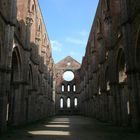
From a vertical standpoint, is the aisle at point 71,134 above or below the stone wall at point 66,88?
below

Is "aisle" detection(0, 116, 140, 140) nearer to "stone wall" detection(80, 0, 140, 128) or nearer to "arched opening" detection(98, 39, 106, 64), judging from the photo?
"stone wall" detection(80, 0, 140, 128)

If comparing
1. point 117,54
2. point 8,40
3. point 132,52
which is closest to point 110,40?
point 117,54

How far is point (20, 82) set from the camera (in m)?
21.5

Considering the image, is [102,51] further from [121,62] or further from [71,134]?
[71,134]

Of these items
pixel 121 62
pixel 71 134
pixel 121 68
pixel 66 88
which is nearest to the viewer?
pixel 71 134

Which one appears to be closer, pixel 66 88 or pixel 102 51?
pixel 102 51

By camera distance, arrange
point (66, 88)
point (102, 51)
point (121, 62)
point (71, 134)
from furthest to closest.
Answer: point (66, 88)
point (102, 51)
point (121, 62)
point (71, 134)

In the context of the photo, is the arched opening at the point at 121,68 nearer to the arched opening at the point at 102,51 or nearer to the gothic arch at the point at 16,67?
the arched opening at the point at 102,51

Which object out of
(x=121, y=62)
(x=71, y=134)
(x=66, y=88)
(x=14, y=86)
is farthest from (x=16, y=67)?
(x=66, y=88)

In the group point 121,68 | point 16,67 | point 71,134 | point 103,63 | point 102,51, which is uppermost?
point 102,51

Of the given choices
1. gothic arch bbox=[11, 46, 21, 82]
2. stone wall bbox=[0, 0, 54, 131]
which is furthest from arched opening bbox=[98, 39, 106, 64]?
gothic arch bbox=[11, 46, 21, 82]

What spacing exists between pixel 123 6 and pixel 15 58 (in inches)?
412

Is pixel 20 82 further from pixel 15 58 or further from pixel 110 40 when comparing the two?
pixel 110 40

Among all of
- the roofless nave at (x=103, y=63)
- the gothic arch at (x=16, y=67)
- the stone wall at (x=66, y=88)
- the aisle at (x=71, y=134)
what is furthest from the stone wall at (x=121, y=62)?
the stone wall at (x=66, y=88)
